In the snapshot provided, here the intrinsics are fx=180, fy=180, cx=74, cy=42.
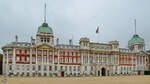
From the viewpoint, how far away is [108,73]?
8538 centimetres

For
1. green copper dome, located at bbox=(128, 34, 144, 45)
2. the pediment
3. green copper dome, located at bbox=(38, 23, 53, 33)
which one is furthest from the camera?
green copper dome, located at bbox=(128, 34, 144, 45)

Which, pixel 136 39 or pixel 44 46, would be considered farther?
pixel 136 39

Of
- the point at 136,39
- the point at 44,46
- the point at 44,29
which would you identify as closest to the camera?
the point at 44,46

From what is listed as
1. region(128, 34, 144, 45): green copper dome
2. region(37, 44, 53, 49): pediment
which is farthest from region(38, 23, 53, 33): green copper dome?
region(128, 34, 144, 45): green copper dome

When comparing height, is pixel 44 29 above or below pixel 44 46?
above

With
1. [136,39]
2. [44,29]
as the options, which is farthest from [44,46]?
[136,39]

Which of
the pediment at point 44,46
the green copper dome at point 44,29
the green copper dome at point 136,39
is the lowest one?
the pediment at point 44,46

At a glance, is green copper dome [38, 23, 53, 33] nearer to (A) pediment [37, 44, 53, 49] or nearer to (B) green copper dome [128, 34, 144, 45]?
(A) pediment [37, 44, 53, 49]

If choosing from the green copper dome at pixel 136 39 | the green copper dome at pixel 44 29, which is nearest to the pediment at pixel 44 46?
the green copper dome at pixel 44 29

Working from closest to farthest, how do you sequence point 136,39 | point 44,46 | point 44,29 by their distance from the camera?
point 44,46, point 44,29, point 136,39

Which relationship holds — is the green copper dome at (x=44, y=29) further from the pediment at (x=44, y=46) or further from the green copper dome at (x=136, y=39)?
the green copper dome at (x=136, y=39)

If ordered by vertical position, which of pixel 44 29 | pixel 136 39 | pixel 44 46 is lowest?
pixel 44 46

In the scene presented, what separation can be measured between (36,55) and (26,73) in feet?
26.8

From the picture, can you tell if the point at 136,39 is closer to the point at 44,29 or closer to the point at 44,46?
the point at 44,29
